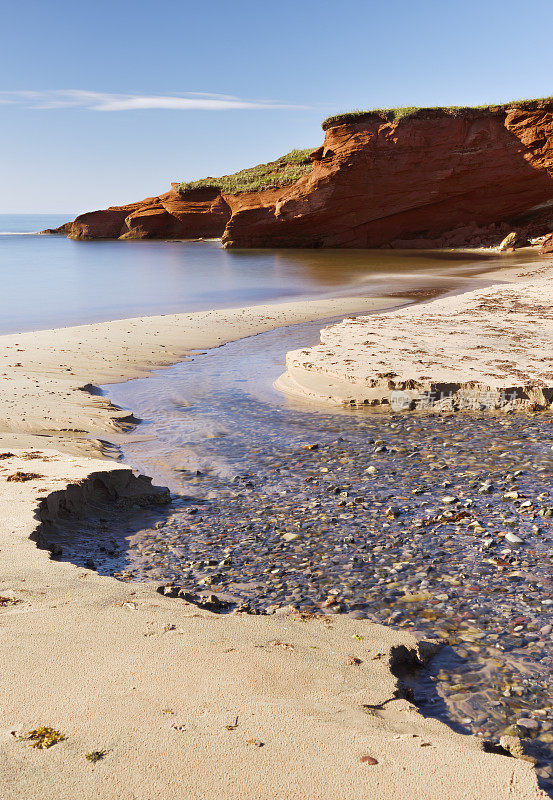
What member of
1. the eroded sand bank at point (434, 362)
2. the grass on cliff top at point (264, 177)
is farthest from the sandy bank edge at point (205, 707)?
the grass on cliff top at point (264, 177)

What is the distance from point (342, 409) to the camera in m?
11.6

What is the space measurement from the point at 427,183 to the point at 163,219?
41650 millimetres

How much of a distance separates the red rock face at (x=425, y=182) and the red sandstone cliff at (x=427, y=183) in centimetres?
8

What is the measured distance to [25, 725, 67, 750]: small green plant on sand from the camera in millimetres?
3053

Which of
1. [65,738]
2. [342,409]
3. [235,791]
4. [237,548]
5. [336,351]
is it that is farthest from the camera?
[336,351]

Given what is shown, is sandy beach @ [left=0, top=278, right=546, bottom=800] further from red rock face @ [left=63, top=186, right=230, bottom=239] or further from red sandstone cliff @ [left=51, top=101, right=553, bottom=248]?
red rock face @ [left=63, top=186, right=230, bottom=239]

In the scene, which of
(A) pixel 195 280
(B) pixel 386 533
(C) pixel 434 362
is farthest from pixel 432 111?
(B) pixel 386 533

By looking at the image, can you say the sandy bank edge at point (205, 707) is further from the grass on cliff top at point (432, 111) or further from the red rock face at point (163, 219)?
the red rock face at point (163, 219)

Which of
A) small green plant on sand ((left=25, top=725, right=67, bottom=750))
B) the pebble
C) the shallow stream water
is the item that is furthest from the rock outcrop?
small green plant on sand ((left=25, top=725, right=67, bottom=750))

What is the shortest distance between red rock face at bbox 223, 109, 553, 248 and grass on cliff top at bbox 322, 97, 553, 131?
1.27ft

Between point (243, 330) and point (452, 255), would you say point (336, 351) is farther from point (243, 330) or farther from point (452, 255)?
point (452, 255)

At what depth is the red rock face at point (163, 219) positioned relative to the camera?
76.1 m

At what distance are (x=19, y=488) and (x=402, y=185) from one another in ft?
165

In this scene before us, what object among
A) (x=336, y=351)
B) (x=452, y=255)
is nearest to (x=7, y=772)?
(x=336, y=351)
